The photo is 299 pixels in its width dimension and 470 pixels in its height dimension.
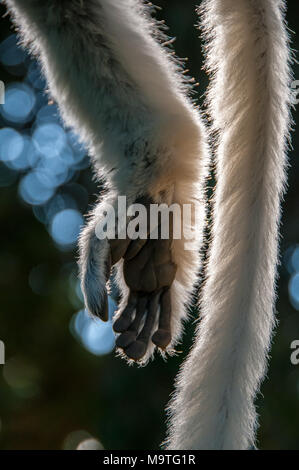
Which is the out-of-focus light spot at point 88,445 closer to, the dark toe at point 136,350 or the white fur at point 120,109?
the dark toe at point 136,350

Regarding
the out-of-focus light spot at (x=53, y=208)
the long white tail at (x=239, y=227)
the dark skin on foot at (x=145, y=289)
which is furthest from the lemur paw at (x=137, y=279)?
the out-of-focus light spot at (x=53, y=208)

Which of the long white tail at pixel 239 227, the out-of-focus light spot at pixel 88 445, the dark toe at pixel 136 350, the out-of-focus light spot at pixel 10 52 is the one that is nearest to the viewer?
the long white tail at pixel 239 227

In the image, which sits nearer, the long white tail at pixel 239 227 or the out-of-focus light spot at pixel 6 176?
the long white tail at pixel 239 227

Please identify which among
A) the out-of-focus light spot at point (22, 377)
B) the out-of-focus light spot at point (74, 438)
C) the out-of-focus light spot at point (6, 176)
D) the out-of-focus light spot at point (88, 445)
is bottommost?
the out-of-focus light spot at point (74, 438)

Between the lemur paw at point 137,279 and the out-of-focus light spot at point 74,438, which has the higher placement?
the lemur paw at point 137,279

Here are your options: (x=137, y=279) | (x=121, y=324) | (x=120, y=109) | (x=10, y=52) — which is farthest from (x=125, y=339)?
(x=10, y=52)

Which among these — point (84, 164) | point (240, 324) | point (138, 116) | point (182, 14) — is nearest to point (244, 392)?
point (240, 324)

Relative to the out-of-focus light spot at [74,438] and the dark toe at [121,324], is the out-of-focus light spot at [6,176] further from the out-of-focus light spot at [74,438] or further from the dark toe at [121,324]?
the dark toe at [121,324]

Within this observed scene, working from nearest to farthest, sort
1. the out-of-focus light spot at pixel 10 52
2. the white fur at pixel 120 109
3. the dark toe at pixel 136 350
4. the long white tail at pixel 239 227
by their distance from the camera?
1. the long white tail at pixel 239 227
2. the dark toe at pixel 136 350
3. the white fur at pixel 120 109
4. the out-of-focus light spot at pixel 10 52
